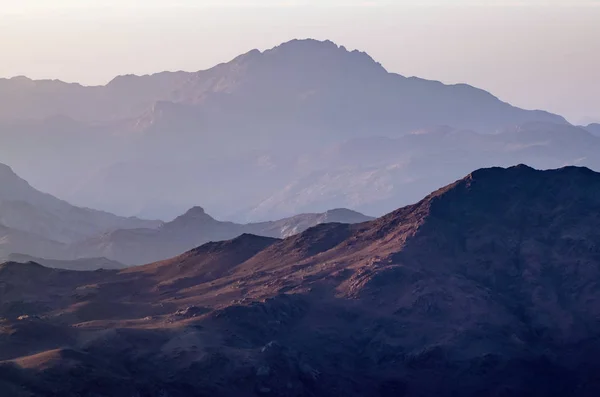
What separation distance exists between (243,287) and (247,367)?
94.2 ft

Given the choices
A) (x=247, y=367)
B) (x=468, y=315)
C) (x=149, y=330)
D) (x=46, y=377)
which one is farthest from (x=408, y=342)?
(x=46, y=377)

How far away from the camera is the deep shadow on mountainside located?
10975cm

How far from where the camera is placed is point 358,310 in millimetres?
130000

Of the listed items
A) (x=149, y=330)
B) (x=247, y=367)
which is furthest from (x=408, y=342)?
(x=149, y=330)

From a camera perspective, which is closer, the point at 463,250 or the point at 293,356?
the point at 293,356

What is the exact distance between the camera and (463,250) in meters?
144

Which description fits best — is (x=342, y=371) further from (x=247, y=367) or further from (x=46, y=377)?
(x=46, y=377)

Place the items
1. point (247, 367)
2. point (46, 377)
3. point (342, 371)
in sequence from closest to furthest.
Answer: point (46, 377) → point (247, 367) → point (342, 371)

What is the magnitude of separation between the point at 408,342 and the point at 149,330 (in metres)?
30.7

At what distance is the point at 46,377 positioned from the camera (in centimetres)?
9731

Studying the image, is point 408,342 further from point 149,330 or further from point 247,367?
point 149,330

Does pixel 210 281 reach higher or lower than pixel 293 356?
higher

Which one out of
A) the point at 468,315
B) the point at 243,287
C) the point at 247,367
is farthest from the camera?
the point at 243,287

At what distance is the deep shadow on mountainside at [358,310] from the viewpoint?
110 metres
